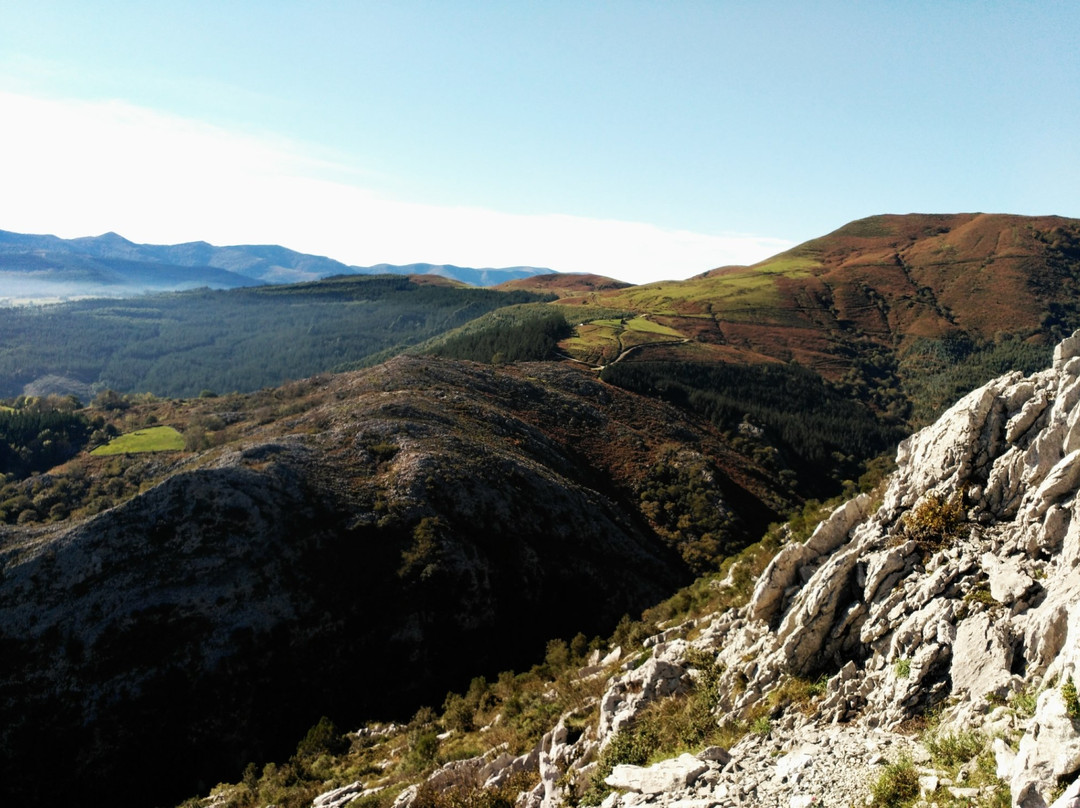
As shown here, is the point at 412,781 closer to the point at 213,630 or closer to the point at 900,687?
the point at 900,687

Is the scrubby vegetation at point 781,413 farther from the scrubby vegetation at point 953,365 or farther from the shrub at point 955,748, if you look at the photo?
the shrub at point 955,748

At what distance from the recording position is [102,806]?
1293 inches

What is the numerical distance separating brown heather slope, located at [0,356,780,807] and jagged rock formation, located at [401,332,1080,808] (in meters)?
25.0

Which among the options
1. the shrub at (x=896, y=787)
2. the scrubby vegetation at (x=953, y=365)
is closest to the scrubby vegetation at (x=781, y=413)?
the scrubby vegetation at (x=953, y=365)

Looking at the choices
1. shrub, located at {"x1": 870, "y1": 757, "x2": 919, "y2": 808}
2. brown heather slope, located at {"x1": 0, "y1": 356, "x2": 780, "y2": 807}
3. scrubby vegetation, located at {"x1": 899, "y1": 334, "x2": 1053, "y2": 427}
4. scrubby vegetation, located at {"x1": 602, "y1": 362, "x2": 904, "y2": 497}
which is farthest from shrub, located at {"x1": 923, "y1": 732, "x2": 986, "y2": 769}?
scrubby vegetation, located at {"x1": 899, "y1": 334, "x2": 1053, "y2": 427}

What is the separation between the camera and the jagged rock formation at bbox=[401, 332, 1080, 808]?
12.2m

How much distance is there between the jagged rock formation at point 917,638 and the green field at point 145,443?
85.6 m

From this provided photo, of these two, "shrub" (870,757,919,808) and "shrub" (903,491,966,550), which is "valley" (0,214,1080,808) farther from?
"shrub" (870,757,919,808)

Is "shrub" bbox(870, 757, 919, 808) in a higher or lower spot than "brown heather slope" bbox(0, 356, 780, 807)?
higher

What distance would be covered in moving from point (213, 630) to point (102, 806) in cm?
1022

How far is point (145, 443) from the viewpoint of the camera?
90500 millimetres

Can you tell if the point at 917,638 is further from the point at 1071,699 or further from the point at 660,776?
the point at 660,776

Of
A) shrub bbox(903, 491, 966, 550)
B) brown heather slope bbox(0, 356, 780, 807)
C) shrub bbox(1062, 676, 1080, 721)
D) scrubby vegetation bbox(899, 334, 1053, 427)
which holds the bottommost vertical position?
brown heather slope bbox(0, 356, 780, 807)

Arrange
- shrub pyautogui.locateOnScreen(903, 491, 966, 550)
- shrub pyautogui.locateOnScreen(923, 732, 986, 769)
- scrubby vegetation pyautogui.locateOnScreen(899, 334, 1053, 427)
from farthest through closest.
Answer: scrubby vegetation pyautogui.locateOnScreen(899, 334, 1053, 427), shrub pyautogui.locateOnScreen(903, 491, 966, 550), shrub pyautogui.locateOnScreen(923, 732, 986, 769)
